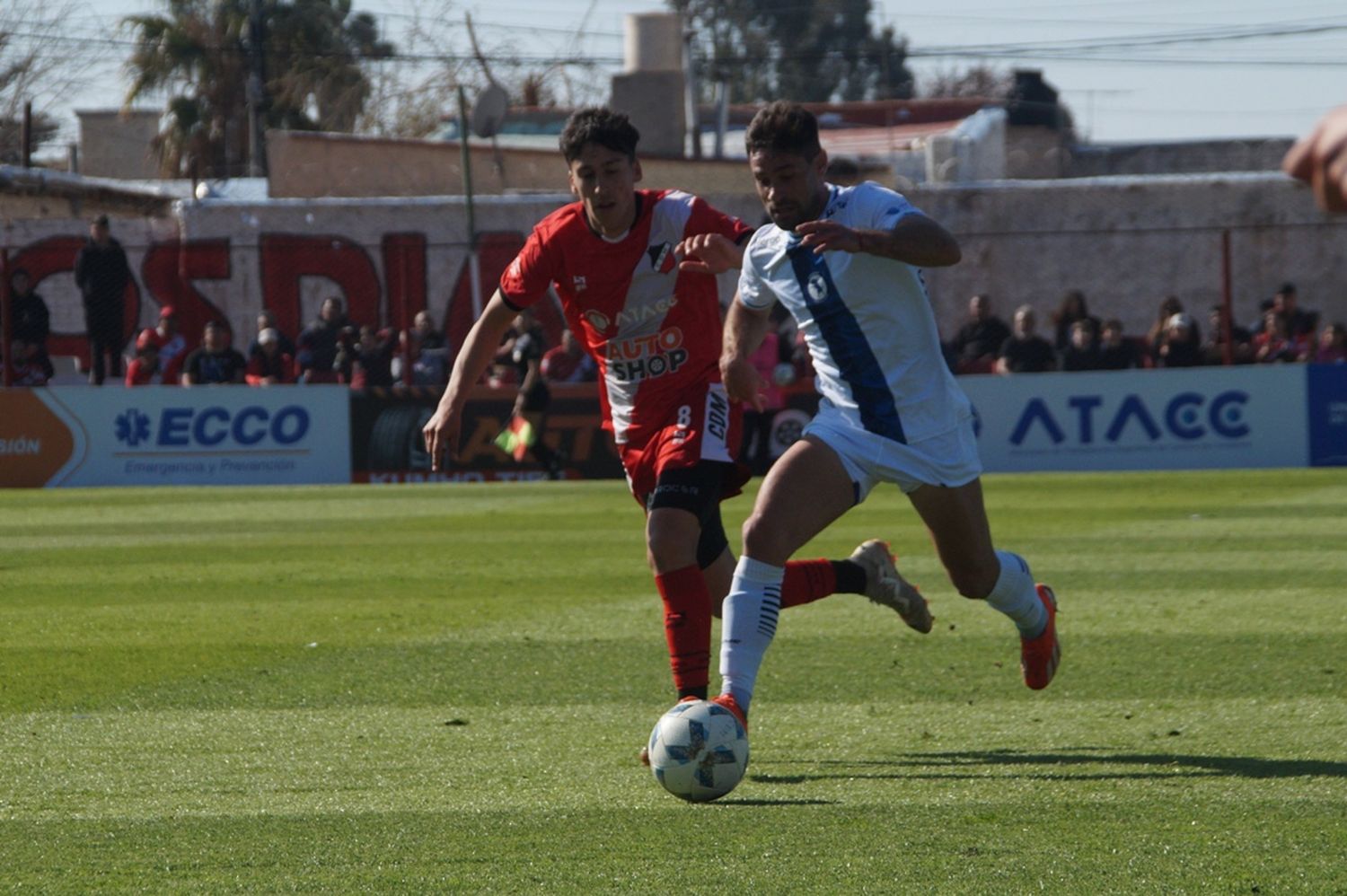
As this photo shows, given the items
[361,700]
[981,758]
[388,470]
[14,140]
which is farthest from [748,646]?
[14,140]

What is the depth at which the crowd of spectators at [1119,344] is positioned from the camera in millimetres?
20016

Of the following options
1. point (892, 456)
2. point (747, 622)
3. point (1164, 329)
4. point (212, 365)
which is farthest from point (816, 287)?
point (212, 365)

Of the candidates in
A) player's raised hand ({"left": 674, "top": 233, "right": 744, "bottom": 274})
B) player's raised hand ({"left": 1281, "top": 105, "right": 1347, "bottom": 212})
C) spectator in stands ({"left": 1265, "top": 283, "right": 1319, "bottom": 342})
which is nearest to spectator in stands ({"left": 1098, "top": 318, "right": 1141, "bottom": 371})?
spectator in stands ({"left": 1265, "top": 283, "right": 1319, "bottom": 342})

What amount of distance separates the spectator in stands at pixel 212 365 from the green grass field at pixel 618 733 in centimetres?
892

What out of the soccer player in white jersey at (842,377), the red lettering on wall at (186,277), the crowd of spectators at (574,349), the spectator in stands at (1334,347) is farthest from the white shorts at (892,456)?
the red lettering on wall at (186,277)

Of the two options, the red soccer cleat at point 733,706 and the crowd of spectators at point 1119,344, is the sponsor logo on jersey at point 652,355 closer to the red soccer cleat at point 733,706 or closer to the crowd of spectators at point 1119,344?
the red soccer cleat at point 733,706

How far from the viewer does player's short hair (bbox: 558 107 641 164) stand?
232 inches

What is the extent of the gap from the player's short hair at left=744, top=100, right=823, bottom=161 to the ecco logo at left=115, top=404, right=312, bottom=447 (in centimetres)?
1599

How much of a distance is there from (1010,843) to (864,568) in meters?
2.24

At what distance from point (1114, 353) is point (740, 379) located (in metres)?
15.0

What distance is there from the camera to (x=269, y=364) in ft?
71.8

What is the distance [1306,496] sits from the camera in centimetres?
1631

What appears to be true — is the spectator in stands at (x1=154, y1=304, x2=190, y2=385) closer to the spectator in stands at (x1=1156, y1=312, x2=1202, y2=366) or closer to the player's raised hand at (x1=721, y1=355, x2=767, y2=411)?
the spectator in stands at (x1=1156, y1=312, x2=1202, y2=366)

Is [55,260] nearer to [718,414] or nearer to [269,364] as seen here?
[269,364]
